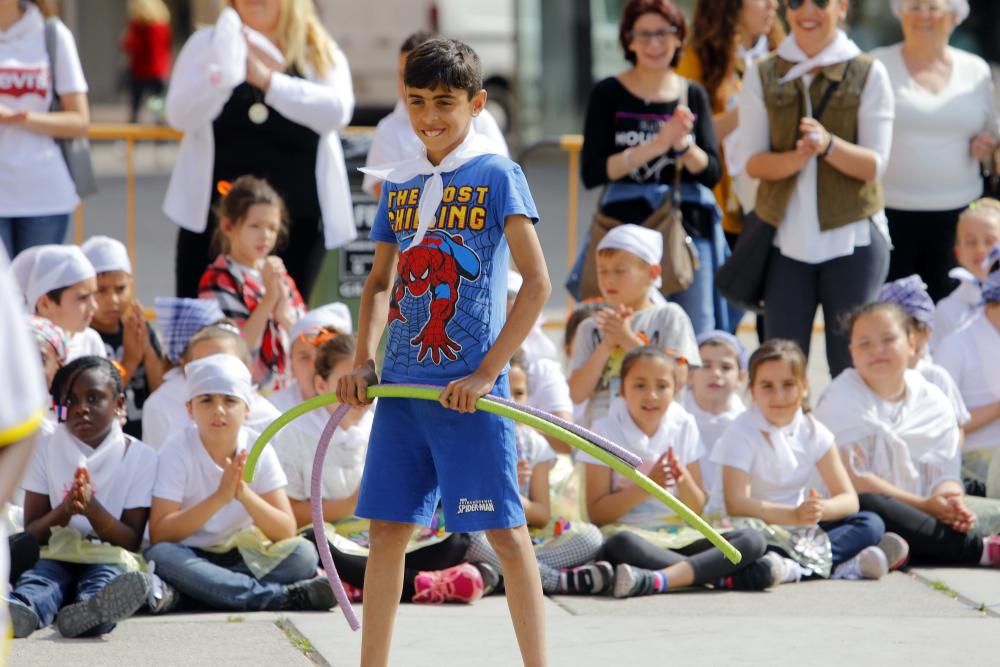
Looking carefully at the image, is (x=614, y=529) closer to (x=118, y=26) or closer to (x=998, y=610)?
(x=998, y=610)

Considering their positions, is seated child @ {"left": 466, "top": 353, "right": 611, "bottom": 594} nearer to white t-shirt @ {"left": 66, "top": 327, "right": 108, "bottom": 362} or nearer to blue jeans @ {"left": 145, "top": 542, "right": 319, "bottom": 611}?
blue jeans @ {"left": 145, "top": 542, "right": 319, "bottom": 611}

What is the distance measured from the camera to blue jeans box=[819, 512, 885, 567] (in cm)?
627

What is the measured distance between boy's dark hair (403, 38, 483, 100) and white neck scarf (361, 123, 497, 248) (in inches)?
6.4

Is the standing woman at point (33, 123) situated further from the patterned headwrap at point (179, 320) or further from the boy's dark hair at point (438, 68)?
the boy's dark hair at point (438, 68)

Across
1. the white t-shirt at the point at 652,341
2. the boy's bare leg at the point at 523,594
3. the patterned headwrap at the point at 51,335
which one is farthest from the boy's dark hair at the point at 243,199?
the boy's bare leg at the point at 523,594

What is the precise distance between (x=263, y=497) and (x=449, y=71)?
6.61 feet

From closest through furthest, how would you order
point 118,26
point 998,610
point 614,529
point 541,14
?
point 998,610 < point 614,529 < point 541,14 < point 118,26

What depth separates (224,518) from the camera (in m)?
5.88

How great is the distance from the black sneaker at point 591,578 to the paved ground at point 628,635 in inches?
2.2

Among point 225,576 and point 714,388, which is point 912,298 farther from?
point 225,576

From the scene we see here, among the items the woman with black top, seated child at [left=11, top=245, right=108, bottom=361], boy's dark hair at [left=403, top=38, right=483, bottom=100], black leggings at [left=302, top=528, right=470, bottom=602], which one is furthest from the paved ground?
the woman with black top

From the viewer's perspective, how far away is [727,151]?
8273mm

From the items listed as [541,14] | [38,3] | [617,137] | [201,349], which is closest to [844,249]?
[617,137]

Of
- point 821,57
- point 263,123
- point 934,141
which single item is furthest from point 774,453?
point 263,123
